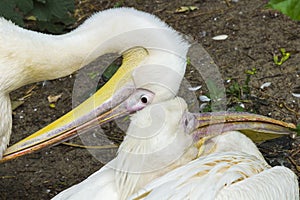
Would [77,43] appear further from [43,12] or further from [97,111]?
[43,12]

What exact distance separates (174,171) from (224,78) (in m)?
1.52

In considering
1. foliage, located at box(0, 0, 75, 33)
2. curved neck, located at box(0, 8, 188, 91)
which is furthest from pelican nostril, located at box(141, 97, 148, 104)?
foliage, located at box(0, 0, 75, 33)

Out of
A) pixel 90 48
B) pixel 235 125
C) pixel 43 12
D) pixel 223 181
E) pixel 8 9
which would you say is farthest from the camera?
pixel 43 12

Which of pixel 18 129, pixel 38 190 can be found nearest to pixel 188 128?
pixel 38 190

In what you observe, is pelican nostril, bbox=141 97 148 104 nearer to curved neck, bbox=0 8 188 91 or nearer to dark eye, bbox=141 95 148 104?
dark eye, bbox=141 95 148 104

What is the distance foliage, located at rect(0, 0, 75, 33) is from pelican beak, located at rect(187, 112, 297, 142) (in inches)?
55.1

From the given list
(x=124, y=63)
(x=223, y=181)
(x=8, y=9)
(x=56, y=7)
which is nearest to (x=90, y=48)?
(x=124, y=63)

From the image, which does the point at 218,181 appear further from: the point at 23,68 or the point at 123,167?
the point at 23,68

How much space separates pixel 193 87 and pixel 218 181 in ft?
5.05

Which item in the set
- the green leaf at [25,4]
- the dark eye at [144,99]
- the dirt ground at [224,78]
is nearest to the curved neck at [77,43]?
the dark eye at [144,99]

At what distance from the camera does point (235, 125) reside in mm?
2848

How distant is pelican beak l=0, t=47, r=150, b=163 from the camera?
8.25ft

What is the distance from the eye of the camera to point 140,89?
2.62m

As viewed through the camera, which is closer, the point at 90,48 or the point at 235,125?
the point at 90,48
